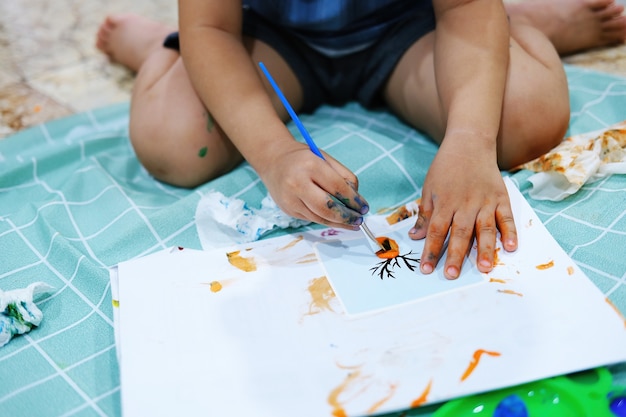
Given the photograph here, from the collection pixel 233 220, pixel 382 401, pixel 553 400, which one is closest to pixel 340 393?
pixel 382 401

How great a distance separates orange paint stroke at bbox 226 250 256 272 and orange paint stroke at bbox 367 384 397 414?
0.21 meters

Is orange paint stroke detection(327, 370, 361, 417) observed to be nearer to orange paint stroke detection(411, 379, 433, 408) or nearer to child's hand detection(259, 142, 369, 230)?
orange paint stroke detection(411, 379, 433, 408)

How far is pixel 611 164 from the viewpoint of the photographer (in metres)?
0.75

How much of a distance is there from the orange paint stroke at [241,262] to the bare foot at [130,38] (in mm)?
601

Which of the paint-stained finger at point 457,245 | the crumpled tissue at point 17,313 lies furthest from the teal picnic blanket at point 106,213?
the paint-stained finger at point 457,245

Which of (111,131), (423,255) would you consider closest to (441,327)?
(423,255)

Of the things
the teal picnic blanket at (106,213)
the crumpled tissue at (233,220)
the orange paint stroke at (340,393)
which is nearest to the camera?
the orange paint stroke at (340,393)

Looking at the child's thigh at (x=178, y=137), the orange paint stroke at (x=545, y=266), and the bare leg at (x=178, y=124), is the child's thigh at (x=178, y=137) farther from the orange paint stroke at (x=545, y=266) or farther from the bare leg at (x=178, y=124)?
the orange paint stroke at (x=545, y=266)

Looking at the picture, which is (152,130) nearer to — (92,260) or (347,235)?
(92,260)

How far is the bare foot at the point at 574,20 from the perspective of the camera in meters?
1.06

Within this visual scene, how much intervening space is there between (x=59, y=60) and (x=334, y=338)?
965 millimetres

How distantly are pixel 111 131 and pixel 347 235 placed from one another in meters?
0.52

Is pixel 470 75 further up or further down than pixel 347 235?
further up

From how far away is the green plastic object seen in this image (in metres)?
0.50
